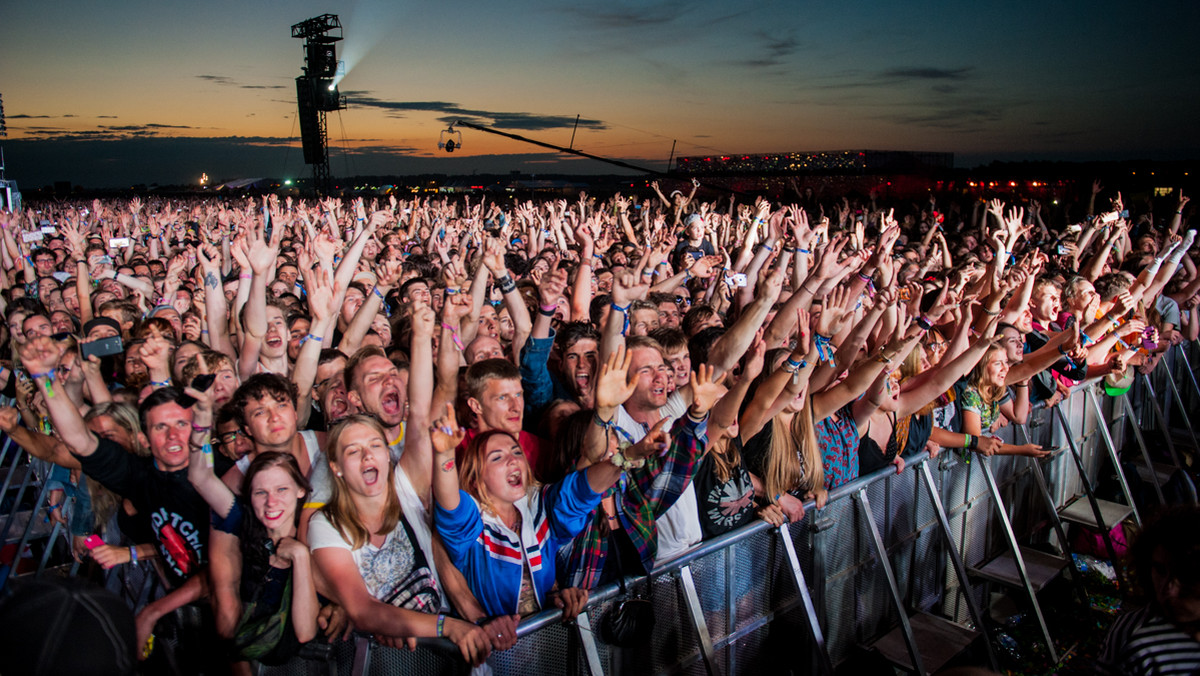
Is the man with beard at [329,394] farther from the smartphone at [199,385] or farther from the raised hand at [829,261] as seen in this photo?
the raised hand at [829,261]

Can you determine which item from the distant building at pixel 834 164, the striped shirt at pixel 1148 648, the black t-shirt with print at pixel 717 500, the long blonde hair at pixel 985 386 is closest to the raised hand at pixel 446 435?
the black t-shirt with print at pixel 717 500

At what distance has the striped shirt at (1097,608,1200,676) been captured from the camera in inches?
79.0

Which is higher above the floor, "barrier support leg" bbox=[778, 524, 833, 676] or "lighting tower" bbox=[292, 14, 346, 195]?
"lighting tower" bbox=[292, 14, 346, 195]

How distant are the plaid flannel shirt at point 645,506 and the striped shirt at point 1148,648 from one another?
1391 mm

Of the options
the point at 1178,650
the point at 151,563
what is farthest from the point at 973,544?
the point at 151,563

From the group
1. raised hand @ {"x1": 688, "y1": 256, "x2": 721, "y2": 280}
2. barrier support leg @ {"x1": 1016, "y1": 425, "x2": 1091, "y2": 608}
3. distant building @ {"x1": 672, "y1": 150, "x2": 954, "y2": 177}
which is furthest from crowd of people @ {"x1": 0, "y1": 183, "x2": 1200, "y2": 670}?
distant building @ {"x1": 672, "y1": 150, "x2": 954, "y2": 177}

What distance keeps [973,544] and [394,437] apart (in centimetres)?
349

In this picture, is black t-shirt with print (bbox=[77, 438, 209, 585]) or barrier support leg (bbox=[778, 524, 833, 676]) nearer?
black t-shirt with print (bbox=[77, 438, 209, 585])

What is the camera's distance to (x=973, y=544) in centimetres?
433

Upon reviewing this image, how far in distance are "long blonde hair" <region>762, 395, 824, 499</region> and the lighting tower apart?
119ft

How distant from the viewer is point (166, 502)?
9.09 ft

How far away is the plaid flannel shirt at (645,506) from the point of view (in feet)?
8.55

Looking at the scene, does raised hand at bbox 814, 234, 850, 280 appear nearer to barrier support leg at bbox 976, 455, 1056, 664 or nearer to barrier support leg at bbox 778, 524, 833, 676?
barrier support leg at bbox 976, 455, 1056, 664

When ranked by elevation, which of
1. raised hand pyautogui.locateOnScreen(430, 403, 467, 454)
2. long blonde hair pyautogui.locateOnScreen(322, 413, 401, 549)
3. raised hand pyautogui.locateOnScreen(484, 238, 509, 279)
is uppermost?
raised hand pyautogui.locateOnScreen(484, 238, 509, 279)
